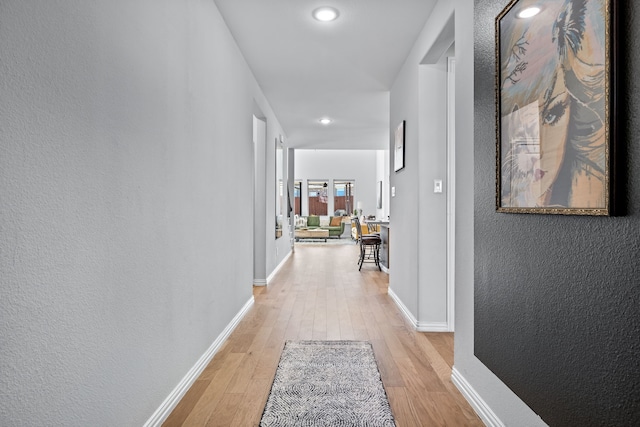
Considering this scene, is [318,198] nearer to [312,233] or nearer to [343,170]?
[343,170]

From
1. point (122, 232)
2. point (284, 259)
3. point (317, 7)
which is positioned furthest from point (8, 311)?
point (284, 259)

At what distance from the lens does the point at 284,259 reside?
7.22m

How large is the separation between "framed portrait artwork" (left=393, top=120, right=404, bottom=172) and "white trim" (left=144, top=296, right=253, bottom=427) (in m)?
2.21

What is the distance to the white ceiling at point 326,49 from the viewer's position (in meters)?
2.72

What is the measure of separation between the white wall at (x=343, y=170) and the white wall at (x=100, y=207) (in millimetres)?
11058

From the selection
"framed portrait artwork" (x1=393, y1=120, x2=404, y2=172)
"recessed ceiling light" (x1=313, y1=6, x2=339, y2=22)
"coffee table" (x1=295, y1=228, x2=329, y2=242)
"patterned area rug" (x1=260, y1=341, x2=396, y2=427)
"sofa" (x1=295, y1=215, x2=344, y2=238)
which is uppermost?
→ "recessed ceiling light" (x1=313, y1=6, x2=339, y2=22)

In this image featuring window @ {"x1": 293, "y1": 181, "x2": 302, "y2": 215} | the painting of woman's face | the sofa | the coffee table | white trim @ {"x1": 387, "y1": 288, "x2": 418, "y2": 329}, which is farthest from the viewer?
window @ {"x1": 293, "y1": 181, "x2": 302, "y2": 215}

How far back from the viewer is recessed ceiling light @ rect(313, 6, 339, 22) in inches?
106

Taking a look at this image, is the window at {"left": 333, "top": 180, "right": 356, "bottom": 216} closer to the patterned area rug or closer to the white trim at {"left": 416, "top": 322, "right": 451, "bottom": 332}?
the white trim at {"left": 416, "top": 322, "right": 451, "bottom": 332}

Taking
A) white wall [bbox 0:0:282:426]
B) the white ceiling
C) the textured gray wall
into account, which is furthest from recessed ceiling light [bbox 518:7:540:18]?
white wall [bbox 0:0:282:426]

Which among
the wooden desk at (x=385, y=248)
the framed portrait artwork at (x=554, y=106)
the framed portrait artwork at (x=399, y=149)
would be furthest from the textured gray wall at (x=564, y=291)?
the wooden desk at (x=385, y=248)

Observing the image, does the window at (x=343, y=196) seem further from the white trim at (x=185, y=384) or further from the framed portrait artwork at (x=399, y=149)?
the white trim at (x=185, y=384)

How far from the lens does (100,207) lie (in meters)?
1.33

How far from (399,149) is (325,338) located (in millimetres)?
2019
